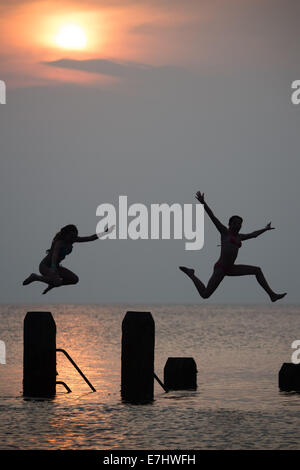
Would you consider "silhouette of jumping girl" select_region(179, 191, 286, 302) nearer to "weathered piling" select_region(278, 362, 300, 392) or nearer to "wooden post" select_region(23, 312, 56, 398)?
"wooden post" select_region(23, 312, 56, 398)

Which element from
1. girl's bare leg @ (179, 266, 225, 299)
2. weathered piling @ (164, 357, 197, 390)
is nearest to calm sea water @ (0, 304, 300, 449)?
weathered piling @ (164, 357, 197, 390)

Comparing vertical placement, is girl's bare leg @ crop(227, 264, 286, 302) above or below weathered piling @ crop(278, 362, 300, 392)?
above

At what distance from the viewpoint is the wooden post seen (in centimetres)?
2719

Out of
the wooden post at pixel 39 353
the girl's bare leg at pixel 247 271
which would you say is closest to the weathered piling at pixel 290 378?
the girl's bare leg at pixel 247 271

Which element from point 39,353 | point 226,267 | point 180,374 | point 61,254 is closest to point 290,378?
point 180,374

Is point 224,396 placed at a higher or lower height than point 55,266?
lower

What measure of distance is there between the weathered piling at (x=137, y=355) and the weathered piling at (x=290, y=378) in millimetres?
5557

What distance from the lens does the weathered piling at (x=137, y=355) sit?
1055 inches

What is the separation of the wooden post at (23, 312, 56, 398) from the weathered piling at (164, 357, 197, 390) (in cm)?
575

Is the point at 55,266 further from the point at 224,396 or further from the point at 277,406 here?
the point at 224,396

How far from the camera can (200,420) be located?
30750 millimetres
